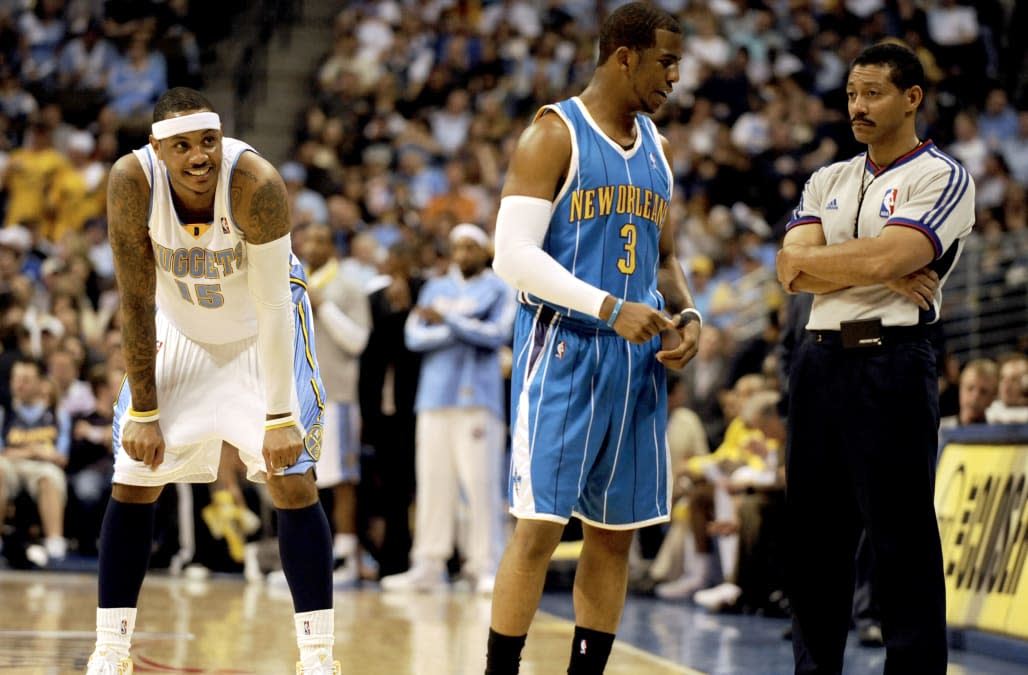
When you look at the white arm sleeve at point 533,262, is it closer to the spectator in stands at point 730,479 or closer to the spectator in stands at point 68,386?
the spectator in stands at point 730,479

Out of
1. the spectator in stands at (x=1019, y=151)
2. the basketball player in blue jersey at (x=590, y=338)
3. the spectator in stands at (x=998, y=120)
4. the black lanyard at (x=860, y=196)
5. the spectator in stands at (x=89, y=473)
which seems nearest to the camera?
the basketball player in blue jersey at (x=590, y=338)

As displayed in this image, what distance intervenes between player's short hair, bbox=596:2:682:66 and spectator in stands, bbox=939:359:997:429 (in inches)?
163

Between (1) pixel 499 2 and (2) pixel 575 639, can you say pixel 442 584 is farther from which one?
(1) pixel 499 2

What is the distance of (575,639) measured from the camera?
500 cm

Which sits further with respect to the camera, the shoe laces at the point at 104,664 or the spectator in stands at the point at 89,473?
the spectator in stands at the point at 89,473

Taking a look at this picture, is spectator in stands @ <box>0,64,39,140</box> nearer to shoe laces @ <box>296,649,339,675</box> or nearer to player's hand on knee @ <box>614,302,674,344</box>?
shoe laces @ <box>296,649,339,675</box>

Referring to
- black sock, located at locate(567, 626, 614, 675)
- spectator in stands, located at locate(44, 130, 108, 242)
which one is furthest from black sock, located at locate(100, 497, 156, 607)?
spectator in stands, located at locate(44, 130, 108, 242)

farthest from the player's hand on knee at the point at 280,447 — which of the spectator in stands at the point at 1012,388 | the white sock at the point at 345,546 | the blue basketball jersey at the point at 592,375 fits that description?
the white sock at the point at 345,546

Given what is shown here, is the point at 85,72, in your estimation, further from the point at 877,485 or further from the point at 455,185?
Result: the point at 877,485

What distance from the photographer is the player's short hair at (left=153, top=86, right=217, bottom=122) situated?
15.9 feet

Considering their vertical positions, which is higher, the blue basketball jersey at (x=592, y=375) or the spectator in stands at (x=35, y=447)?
the blue basketball jersey at (x=592, y=375)

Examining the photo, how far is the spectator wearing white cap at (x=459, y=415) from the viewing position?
10242 millimetres

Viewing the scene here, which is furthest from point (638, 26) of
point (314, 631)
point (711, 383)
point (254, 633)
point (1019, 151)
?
point (1019, 151)

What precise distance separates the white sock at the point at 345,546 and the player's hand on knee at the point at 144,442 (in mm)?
5561
